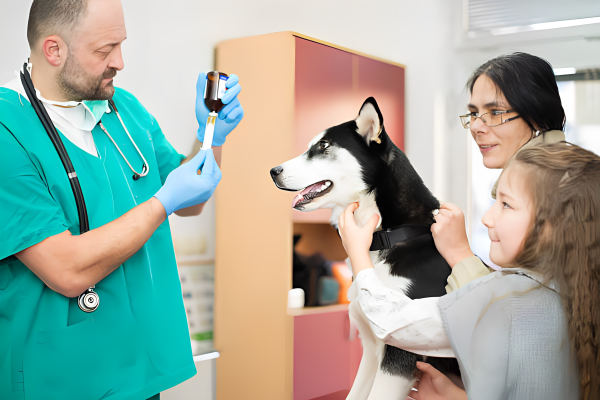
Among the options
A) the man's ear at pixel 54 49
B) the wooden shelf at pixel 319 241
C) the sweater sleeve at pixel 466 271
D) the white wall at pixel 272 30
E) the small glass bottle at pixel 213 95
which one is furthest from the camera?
the wooden shelf at pixel 319 241

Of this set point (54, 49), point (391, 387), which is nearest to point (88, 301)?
point (54, 49)

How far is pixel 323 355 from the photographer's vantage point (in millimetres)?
1984

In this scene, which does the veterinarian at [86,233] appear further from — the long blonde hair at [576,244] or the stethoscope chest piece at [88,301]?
the long blonde hair at [576,244]

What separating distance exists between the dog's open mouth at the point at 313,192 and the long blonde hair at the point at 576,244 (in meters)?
0.57

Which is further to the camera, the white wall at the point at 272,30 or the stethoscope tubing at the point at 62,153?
the white wall at the point at 272,30

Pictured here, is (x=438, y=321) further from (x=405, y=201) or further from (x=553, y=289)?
(x=405, y=201)

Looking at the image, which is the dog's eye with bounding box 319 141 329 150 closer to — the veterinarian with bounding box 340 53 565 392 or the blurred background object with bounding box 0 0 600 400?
the veterinarian with bounding box 340 53 565 392

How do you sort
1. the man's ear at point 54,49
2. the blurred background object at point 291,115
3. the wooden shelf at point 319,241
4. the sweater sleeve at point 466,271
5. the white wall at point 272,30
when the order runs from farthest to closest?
the wooden shelf at point 319,241 → the white wall at point 272,30 → the blurred background object at point 291,115 → the man's ear at point 54,49 → the sweater sleeve at point 466,271

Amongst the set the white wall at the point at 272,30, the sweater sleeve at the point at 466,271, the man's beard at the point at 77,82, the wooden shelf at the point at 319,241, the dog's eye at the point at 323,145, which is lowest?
the wooden shelf at the point at 319,241

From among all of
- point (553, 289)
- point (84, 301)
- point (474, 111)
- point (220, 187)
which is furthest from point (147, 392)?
point (220, 187)

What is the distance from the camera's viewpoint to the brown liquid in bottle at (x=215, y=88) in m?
1.20

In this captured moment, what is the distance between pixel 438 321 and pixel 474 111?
511 mm

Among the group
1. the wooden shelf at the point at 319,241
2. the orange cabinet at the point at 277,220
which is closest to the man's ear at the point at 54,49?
the orange cabinet at the point at 277,220

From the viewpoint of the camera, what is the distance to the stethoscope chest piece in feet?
3.23
